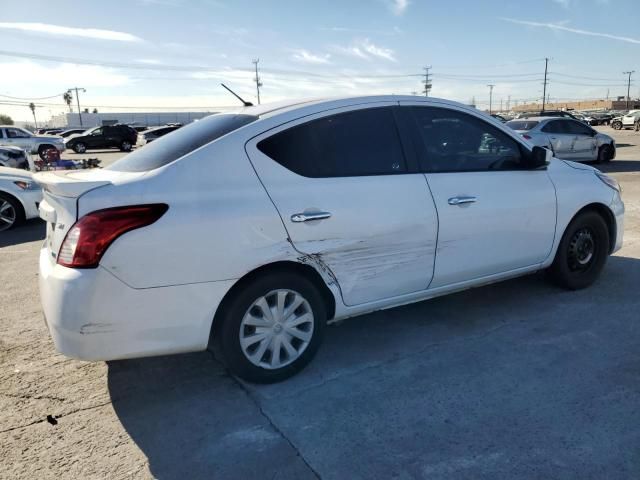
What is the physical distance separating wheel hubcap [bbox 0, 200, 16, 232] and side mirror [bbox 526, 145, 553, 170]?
7.86m

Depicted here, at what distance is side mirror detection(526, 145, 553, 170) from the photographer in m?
4.00

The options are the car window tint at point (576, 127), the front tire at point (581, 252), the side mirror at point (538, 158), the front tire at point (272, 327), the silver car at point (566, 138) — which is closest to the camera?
the front tire at point (272, 327)

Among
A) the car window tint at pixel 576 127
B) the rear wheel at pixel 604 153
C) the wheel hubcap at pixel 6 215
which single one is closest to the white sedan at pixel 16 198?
the wheel hubcap at pixel 6 215

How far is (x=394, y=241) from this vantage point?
332cm

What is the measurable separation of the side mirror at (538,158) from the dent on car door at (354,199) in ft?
3.81

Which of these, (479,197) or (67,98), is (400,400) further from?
(67,98)

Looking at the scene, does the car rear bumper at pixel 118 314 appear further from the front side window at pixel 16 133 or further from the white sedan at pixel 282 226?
the front side window at pixel 16 133

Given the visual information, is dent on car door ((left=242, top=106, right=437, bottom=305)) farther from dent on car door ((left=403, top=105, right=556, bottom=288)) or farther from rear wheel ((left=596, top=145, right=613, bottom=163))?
rear wheel ((left=596, top=145, right=613, bottom=163))

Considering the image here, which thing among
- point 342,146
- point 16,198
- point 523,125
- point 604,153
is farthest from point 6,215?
point 604,153

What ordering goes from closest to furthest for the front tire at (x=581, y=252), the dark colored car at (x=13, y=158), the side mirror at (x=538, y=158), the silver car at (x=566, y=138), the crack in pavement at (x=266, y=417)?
1. the crack in pavement at (x=266, y=417)
2. the side mirror at (x=538, y=158)
3. the front tire at (x=581, y=252)
4. the silver car at (x=566, y=138)
5. the dark colored car at (x=13, y=158)

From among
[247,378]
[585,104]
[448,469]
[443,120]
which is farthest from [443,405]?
[585,104]

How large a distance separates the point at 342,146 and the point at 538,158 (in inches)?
69.2

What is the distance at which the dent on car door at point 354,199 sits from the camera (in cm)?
300

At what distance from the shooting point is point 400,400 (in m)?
2.94
